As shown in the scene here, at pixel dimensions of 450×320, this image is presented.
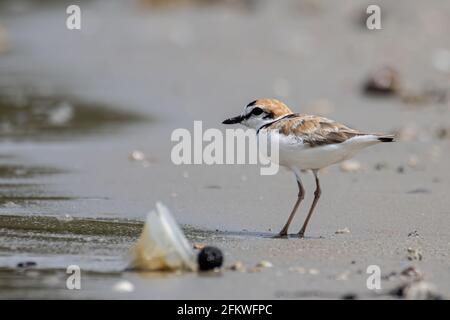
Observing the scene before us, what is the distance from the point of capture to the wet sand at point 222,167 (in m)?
5.25

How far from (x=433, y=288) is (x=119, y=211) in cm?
264

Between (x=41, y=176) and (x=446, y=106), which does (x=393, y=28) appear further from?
(x=41, y=176)

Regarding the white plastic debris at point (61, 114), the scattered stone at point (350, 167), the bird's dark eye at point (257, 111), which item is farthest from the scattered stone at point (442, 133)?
the white plastic debris at point (61, 114)

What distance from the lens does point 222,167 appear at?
8.32 meters

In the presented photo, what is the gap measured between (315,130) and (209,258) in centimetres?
145

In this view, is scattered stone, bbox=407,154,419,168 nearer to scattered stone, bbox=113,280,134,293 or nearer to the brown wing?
the brown wing

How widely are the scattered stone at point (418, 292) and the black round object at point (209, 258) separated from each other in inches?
37.4

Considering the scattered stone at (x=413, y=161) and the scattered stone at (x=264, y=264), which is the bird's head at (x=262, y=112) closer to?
the scattered stone at (x=264, y=264)

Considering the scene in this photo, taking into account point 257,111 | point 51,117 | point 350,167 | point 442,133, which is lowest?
point 350,167

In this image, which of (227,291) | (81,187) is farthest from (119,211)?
(227,291)

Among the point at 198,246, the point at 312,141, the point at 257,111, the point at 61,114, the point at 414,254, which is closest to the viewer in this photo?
the point at 414,254

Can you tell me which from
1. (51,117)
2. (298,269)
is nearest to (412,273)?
(298,269)

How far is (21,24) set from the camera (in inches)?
701

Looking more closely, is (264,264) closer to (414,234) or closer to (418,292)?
(418,292)
